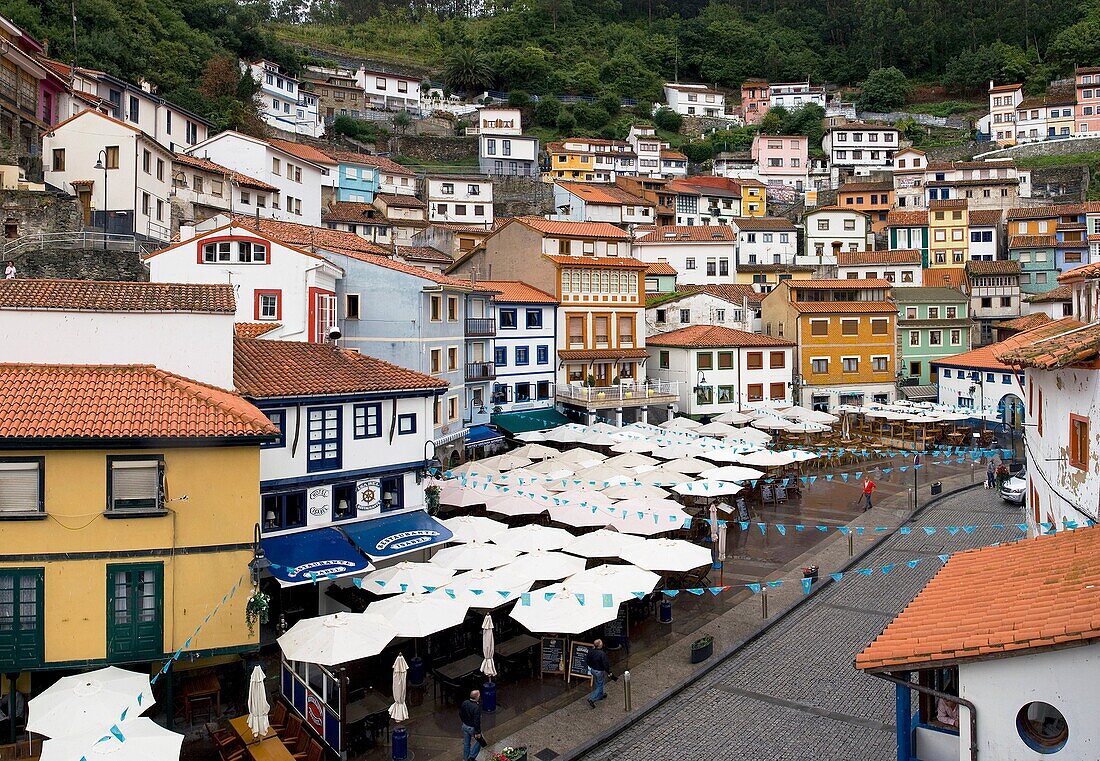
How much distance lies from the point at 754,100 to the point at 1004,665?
126057 millimetres

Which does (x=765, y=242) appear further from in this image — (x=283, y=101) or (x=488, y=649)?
(x=488, y=649)

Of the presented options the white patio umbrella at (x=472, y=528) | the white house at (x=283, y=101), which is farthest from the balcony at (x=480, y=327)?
the white house at (x=283, y=101)

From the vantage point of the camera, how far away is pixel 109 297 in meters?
18.2

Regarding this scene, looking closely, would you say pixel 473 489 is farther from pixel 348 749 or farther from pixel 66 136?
pixel 66 136

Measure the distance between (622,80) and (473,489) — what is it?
108 meters

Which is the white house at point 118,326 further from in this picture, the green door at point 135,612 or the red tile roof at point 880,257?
the red tile roof at point 880,257

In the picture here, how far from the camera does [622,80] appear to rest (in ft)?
408

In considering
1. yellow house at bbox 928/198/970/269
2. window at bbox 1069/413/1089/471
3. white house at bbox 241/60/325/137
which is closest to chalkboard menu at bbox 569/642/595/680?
window at bbox 1069/413/1089/471

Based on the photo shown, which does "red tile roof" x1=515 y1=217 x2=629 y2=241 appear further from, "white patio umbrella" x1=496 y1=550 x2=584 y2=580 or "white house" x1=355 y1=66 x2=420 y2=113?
"white house" x1=355 y1=66 x2=420 y2=113

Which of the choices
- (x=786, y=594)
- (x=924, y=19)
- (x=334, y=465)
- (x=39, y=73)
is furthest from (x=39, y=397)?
(x=924, y=19)

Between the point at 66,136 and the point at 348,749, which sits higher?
the point at 66,136

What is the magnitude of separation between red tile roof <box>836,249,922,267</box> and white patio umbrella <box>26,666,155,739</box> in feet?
227

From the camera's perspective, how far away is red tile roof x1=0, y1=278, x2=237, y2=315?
57.7 ft

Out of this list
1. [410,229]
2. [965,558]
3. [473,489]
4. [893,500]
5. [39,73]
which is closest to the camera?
[965,558]
